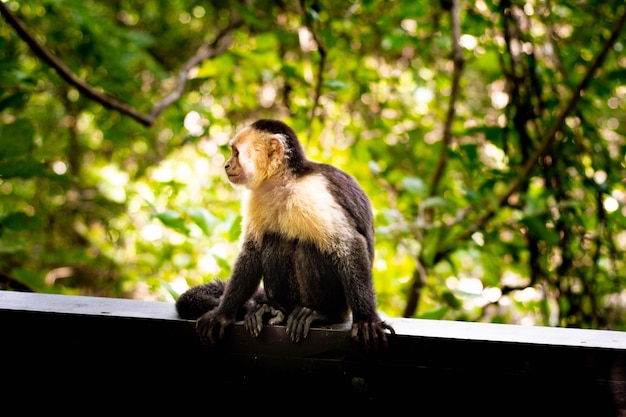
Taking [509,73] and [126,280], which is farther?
[126,280]

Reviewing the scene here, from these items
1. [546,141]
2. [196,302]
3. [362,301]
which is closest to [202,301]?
[196,302]

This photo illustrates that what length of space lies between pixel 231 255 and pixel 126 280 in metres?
1.33

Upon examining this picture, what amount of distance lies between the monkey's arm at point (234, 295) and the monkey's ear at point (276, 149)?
365mm

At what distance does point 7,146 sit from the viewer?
2090mm

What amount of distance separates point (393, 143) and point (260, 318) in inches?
113

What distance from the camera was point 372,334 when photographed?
1350 millimetres

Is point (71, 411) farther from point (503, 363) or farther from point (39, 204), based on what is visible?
point (39, 204)

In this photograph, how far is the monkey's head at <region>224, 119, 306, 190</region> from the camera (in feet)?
6.79

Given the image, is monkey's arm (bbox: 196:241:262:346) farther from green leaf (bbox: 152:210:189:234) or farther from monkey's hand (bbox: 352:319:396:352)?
green leaf (bbox: 152:210:189:234)

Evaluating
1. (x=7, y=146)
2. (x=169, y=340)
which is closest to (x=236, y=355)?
(x=169, y=340)

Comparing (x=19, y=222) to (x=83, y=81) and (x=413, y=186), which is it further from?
(x=413, y=186)

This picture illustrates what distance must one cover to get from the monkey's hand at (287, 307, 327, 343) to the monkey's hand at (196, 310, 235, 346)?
0.60 feet

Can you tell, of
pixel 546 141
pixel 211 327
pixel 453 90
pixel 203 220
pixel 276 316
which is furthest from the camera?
pixel 453 90

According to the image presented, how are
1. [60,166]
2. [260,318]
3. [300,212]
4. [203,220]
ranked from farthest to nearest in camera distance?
[60,166] < [203,220] < [300,212] < [260,318]
